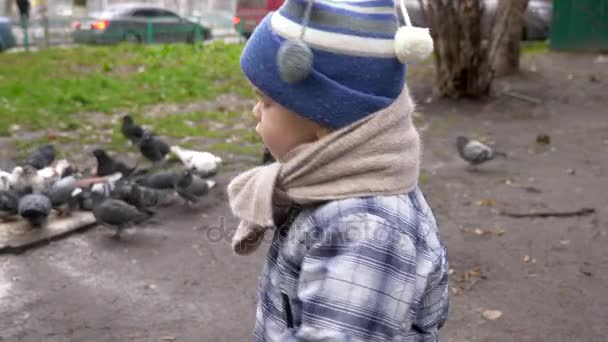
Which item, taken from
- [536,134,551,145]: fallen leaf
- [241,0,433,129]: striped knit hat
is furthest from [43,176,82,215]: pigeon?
[536,134,551,145]: fallen leaf

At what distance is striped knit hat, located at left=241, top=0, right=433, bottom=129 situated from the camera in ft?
5.66

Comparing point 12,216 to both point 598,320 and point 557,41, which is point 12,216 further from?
point 557,41

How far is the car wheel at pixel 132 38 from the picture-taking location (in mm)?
21703

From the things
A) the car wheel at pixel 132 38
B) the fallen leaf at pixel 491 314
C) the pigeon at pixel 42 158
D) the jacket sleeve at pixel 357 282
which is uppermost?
the jacket sleeve at pixel 357 282

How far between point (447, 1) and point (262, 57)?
905 centimetres

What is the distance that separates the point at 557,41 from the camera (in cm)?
1662

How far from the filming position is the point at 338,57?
68.2 inches

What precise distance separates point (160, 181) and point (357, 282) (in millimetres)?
4718

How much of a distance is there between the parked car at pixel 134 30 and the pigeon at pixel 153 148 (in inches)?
587

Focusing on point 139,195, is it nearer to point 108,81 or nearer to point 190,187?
point 190,187

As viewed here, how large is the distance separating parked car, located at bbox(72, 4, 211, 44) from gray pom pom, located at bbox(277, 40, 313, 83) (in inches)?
806

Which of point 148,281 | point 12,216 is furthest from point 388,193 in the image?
point 12,216

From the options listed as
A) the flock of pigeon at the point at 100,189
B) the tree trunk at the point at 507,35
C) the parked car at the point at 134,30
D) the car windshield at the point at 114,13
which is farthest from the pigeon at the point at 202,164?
the car windshield at the point at 114,13

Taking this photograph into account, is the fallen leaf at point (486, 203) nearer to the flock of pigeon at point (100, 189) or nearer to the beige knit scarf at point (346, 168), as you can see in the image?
the flock of pigeon at point (100, 189)
